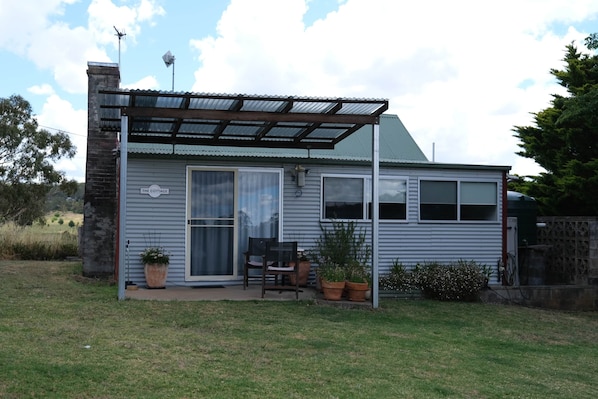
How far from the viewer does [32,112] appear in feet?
71.5

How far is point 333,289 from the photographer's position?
8336 millimetres

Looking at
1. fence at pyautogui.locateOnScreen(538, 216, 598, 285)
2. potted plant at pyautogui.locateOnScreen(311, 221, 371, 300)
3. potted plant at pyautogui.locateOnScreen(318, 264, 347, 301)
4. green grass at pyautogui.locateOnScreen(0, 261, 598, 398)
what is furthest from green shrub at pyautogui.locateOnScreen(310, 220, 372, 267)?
fence at pyautogui.locateOnScreen(538, 216, 598, 285)

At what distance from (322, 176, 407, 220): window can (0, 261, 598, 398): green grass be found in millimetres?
2282

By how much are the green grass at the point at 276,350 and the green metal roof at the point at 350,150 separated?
9.39ft

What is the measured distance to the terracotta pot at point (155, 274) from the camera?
9062mm

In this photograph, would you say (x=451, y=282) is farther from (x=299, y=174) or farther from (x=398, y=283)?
(x=299, y=174)

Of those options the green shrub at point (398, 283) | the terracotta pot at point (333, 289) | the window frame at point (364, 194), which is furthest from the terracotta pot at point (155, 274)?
the green shrub at point (398, 283)

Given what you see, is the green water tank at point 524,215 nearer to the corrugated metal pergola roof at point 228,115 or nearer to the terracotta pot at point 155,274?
the corrugated metal pergola roof at point 228,115

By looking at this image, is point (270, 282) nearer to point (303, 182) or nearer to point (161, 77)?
point (303, 182)

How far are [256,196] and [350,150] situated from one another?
292cm

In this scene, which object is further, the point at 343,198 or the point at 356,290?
the point at 343,198

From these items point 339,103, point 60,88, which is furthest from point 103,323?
point 60,88

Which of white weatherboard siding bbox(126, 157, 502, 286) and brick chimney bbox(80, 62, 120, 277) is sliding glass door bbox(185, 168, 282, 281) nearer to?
white weatherboard siding bbox(126, 157, 502, 286)

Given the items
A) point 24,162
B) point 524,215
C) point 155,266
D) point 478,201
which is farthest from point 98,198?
point 24,162
